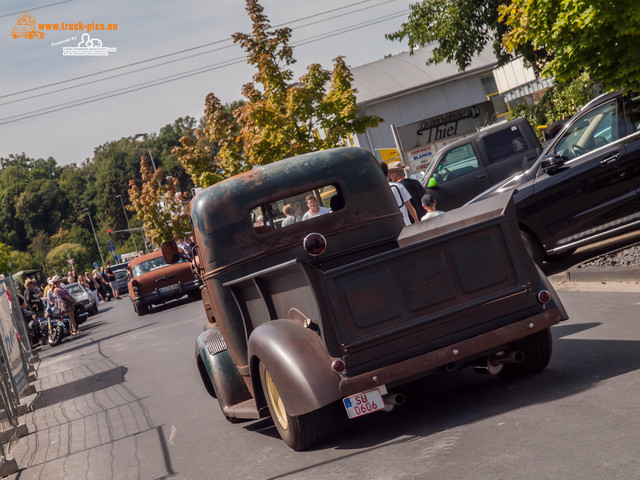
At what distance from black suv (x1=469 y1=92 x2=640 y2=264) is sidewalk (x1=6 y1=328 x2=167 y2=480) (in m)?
5.26

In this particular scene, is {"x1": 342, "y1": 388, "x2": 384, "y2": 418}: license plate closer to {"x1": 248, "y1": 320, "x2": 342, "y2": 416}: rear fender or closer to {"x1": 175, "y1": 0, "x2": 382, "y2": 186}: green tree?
{"x1": 248, "y1": 320, "x2": 342, "y2": 416}: rear fender

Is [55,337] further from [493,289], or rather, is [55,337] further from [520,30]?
[493,289]

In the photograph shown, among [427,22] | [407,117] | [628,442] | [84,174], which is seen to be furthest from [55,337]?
[84,174]

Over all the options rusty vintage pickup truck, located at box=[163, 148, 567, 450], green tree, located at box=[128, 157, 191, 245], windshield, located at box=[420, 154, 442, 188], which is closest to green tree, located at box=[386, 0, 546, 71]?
windshield, located at box=[420, 154, 442, 188]

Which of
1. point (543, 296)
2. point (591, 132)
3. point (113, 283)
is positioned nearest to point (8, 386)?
point (543, 296)

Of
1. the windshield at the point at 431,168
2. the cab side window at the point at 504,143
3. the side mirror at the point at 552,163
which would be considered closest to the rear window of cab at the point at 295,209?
the side mirror at the point at 552,163

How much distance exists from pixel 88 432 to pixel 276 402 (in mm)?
4001

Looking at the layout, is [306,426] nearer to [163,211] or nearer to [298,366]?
[298,366]

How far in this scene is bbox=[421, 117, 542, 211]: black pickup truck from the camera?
617 inches

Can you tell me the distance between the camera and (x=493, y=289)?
555 cm

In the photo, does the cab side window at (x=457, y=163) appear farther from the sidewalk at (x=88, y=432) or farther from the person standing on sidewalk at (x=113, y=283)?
the person standing on sidewalk at (x=113, y=283)

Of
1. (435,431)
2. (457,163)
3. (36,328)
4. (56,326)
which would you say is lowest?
(435,431)

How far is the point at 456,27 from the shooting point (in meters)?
25.4

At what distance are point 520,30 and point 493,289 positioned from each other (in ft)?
16.3
